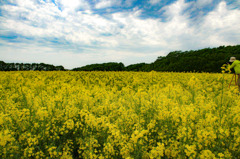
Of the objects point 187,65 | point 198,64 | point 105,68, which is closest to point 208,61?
point 198,64

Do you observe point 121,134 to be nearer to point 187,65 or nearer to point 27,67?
point 27,67

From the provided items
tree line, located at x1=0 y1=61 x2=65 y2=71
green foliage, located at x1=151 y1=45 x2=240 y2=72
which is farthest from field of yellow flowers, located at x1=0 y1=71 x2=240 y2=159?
green foliage, located at x1=151 y1=45 x2=240 y2=72

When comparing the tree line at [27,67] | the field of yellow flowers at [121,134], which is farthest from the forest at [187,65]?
the field of yellow flowers at [121,134]

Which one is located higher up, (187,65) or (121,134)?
(187,65)

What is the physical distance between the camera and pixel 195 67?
40.4m

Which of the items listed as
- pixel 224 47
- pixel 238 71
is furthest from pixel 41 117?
pixel 224 47

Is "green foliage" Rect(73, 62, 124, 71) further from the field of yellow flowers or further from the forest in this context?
the field of yellow flowers

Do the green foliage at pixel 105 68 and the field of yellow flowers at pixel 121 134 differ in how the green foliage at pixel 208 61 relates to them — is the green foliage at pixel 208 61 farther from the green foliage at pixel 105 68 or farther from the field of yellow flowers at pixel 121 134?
the field of yellow flowers at pixel 121 134

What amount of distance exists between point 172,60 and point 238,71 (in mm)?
45579

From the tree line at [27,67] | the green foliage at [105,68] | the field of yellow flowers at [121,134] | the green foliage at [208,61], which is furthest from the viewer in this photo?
the green foliage at [208,61]

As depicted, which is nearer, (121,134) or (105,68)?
(121,134)

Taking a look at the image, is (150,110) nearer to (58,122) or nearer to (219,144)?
(219,144)

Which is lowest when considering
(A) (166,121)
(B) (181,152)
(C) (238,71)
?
(B) (181,152)

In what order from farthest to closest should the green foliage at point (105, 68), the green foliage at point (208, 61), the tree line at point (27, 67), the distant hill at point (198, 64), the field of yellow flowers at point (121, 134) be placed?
the green foliage at point (208, 61) < the distant hill at point (198, 64) < the green foliage at point (105, 68) < the tree line at point (27, 67) < the field of yellow flowers at point (121, 134)
